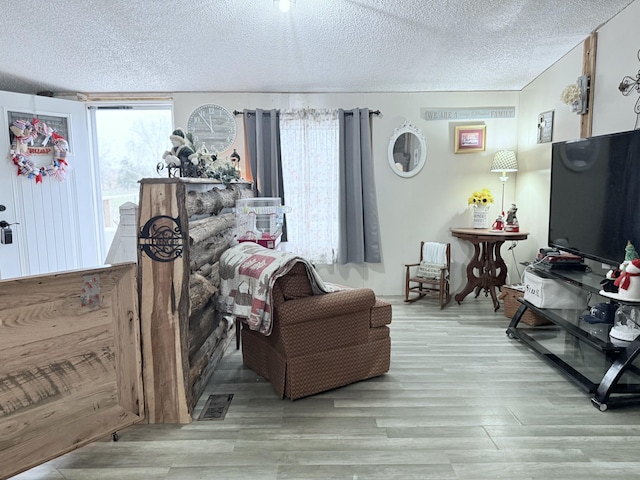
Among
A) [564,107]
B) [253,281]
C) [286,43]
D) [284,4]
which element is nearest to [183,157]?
[253,281]

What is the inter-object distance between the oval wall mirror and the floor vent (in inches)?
129

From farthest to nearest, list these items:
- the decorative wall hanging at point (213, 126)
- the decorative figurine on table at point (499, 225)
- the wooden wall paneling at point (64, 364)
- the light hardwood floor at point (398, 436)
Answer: the decorative wall hanging at point (213, 126) < the decorative figurine on table at point (499, 225) < the light hardwood floor at point (398, 436) < the wooden wall paneling at point (64, 364)

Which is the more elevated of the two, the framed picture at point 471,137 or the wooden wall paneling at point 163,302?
the framed picture at point 471,137

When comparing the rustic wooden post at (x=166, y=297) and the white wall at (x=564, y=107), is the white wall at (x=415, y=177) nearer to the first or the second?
the white wall at (x=564, y=107)

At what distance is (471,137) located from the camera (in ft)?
15.4

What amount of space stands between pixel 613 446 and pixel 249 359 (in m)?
2.17

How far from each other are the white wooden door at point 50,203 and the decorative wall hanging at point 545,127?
4.87m

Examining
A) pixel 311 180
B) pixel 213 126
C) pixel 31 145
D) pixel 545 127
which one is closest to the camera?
pixel 31 145

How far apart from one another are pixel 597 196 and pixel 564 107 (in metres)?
→ 1.30

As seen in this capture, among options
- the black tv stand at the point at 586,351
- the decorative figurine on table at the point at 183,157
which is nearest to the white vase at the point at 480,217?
the black tv stand at the point at 586,351

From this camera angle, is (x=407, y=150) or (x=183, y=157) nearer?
(x=183, y=157)

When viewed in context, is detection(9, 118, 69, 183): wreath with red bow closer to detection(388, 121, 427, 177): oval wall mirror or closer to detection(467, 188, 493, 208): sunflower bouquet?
detection(388, 121, 427, 177): oval wall mirror

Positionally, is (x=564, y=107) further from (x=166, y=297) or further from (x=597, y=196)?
→ (x=166, y=297)

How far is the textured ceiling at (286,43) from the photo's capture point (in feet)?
9.14
